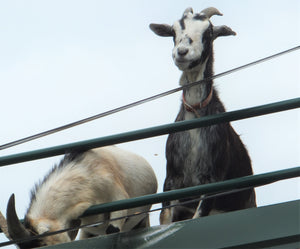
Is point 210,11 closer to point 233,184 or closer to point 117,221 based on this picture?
point 117,221

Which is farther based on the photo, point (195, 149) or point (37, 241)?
point (195, 149)

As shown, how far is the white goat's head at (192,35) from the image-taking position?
8383mm

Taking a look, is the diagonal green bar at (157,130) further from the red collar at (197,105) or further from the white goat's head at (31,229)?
the red collar at (197,105)

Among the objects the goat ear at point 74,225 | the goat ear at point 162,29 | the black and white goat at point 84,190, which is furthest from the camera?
the goat ear at point 162,29

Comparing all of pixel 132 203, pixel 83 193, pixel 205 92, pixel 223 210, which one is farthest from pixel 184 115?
pixel 132 203

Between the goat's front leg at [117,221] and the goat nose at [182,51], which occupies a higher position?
the goat nose at [182,51]

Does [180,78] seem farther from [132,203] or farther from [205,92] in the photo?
[132,203]

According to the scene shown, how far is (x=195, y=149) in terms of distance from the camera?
8422 mm

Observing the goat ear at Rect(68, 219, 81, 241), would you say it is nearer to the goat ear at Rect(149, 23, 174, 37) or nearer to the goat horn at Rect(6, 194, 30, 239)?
the goat horn at Rect(6, 194, 30, 239)

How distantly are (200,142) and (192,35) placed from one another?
113cm

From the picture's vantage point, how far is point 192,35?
8516 mm

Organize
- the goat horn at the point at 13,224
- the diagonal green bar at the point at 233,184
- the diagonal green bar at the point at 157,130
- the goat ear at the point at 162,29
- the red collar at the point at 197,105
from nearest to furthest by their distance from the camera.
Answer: the diagonal green bar at the point at 233,184 < the diagonal green bar at the point at 157,130 < the goat horn at the point at 13,224 < the red collar at the point at 197,105 < the goat ear at the point at 162,29

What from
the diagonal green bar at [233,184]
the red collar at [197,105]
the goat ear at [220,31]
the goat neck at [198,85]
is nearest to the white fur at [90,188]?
the red collar at [197,105]

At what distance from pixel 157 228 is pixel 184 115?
3.54 m
